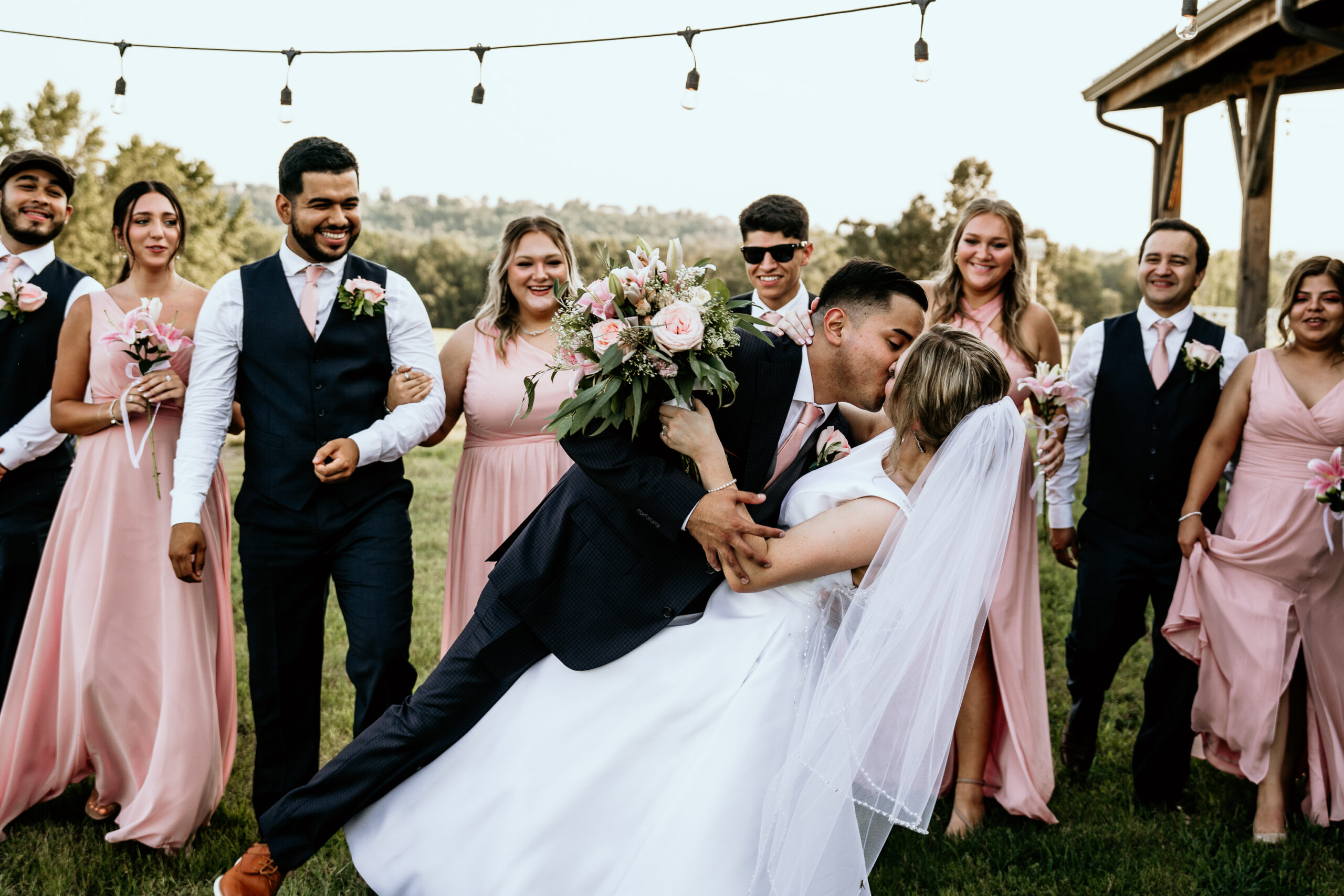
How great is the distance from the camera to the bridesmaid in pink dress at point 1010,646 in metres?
4.28

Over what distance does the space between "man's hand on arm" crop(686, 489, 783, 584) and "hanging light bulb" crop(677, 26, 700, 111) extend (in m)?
4.45

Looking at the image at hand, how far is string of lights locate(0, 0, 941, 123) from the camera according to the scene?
622 cm

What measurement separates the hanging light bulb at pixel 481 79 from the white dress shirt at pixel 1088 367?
4.44 meters

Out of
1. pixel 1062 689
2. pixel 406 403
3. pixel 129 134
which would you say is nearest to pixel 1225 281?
pixel 129 134

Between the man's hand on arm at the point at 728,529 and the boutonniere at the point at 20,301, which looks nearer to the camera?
the man's hand on arm at the point at 728,529

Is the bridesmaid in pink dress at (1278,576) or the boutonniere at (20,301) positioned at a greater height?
the boutonniere at (20,301)

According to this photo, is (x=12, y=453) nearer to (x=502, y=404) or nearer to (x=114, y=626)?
(x=114, y=626)

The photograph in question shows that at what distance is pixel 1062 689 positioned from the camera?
6113 millimetres

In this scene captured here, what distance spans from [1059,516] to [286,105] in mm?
6048

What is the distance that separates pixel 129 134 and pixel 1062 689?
29.1 m

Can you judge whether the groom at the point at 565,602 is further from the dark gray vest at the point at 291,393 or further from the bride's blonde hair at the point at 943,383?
the dark gray vest at the point at 291,393

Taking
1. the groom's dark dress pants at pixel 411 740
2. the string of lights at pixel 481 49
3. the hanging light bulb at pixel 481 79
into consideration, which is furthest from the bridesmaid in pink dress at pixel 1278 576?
the hanging light bulb at pixel 481 79

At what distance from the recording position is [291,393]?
152 inches

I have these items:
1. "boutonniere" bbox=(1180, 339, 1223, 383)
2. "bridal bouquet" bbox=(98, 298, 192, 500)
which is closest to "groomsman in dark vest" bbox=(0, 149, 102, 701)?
"bridal bouquet" bbox=(98, 298, 192, 500)
